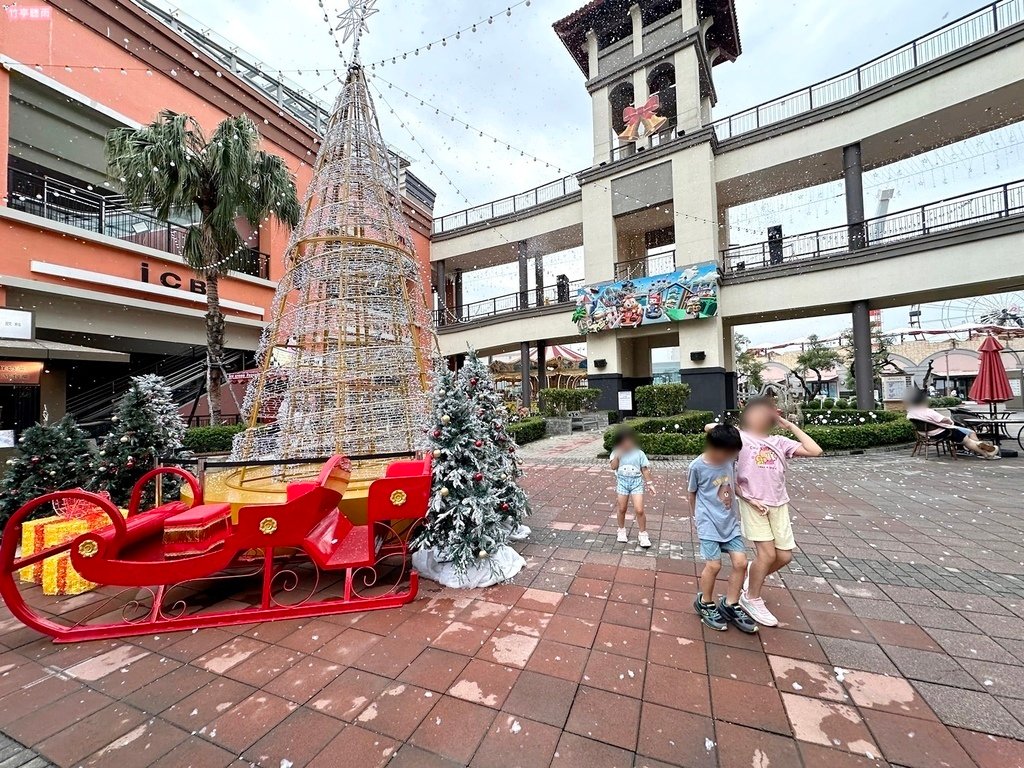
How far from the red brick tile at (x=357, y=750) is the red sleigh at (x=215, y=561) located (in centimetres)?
133

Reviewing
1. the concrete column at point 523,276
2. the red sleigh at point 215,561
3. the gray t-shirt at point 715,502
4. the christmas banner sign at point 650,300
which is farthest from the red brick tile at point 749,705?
the concrete column at point 523,276

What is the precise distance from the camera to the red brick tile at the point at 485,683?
2.32m

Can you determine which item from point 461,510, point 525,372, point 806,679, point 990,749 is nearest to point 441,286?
point 525,372

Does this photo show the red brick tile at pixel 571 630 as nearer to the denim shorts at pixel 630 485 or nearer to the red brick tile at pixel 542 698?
the red brick tile at pixel 542 698

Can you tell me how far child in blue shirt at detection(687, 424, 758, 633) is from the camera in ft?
9.77

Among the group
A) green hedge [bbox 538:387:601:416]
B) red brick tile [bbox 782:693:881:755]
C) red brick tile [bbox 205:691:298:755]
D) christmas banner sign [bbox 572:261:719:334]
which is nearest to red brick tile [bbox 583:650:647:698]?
red brick tile [bbox 782:693:881:755]

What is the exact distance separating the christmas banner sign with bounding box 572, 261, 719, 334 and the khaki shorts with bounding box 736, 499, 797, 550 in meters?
13.7

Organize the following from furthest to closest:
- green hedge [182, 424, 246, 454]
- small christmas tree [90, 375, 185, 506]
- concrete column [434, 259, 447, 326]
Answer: concrete column [434, 259, 447, 326] < green hedge [182, 424, 246, 454] < small christmas tree [90, 375, 185, 506]

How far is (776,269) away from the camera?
14.7m

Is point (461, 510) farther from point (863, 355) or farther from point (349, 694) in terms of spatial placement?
point (863, 355)

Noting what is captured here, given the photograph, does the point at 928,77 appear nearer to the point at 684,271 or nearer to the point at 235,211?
the point at 684,271

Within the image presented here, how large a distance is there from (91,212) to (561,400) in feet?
52.6

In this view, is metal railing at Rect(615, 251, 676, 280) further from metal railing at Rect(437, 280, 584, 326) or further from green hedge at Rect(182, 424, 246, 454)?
green hedge at Rect(182, 424, 246, 454)

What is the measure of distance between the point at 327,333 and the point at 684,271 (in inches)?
549
